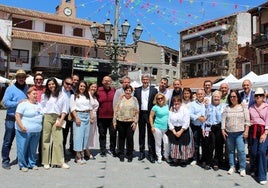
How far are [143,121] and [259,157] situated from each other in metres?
2.55

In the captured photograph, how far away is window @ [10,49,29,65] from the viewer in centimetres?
3488

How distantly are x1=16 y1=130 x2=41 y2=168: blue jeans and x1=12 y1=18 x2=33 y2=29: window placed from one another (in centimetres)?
3155

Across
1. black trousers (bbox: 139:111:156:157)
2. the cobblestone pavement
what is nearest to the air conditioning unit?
black trousers (bbox: 139:111:156:157)

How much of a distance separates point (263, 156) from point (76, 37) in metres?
35.2

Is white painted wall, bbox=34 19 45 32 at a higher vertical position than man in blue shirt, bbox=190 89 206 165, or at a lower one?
higher

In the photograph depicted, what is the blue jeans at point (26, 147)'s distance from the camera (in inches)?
238

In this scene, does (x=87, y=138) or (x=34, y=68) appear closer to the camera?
(x=87, y=138)

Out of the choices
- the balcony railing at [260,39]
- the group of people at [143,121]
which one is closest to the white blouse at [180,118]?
the group of people at [143,121]

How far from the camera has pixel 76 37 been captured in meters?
39.0

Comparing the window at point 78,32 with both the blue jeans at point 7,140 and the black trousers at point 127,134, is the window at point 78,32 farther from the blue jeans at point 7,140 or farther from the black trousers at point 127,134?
the blue jeans at point 7,140

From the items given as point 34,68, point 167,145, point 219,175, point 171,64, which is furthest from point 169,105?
point 171,64

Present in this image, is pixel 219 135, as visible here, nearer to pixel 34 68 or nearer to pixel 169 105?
pixel 169 105

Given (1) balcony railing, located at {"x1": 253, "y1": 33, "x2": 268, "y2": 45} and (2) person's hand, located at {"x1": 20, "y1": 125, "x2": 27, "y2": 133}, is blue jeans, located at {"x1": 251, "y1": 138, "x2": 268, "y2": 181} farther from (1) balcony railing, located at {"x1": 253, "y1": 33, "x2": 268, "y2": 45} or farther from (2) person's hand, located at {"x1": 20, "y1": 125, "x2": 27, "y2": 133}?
(1) balcony railing, located at {"x1": 253, "y1": 33, "x2": 268, "y2": 45}

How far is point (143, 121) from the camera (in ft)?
24.3
